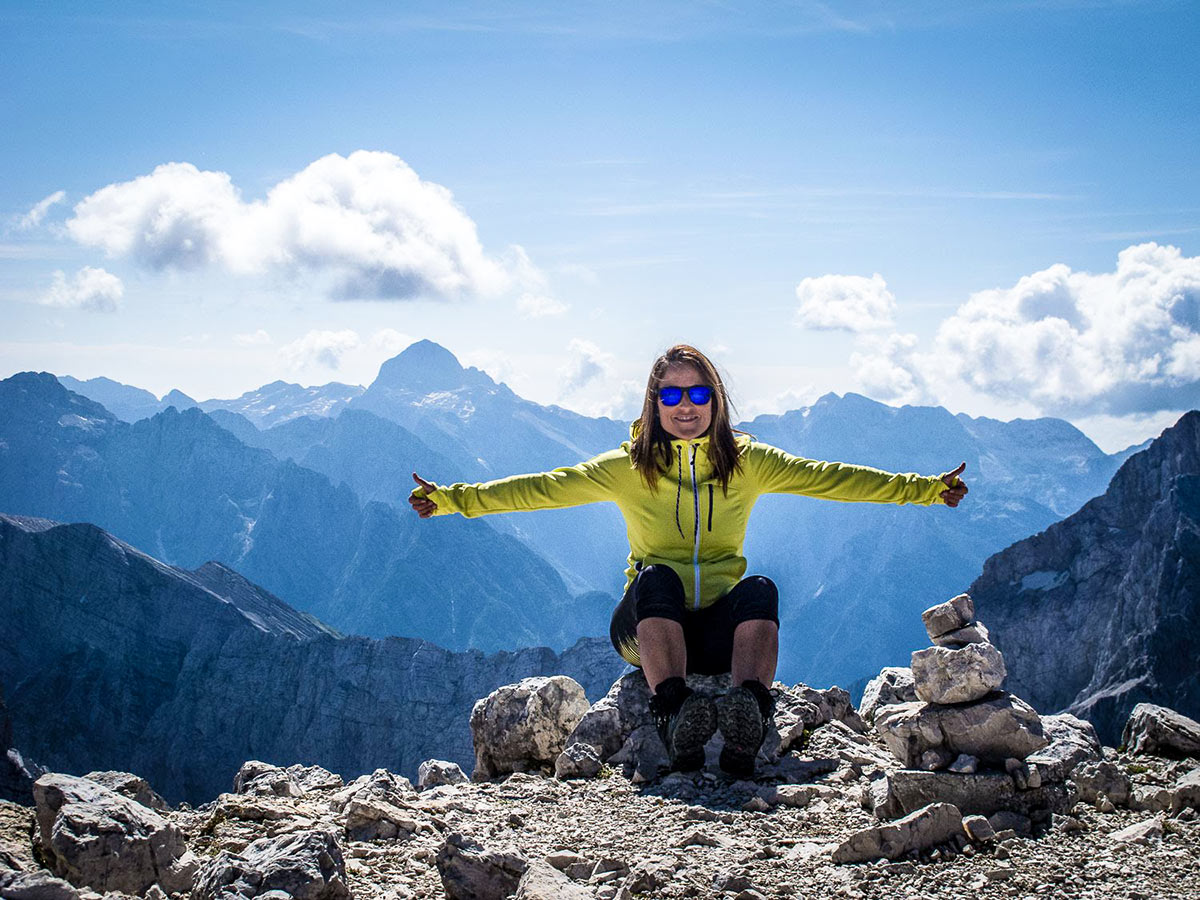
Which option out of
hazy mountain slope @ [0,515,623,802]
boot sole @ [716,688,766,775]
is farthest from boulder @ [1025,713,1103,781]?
hazy mountain slope @ [0,515,623,802]

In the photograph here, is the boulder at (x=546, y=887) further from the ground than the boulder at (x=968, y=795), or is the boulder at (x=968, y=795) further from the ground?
the boulder at (x=968, y=795)

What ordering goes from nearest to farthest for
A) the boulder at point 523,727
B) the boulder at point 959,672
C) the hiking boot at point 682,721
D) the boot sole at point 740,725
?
the boulder at point 959,672, the boot sole at point 740,725, the hiking boot at point 682,721, the boulder at point 523,727

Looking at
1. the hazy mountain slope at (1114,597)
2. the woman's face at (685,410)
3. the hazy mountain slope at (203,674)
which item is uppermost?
the woman's face at (685,410)

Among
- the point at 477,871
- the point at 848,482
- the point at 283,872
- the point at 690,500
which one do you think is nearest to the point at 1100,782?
the point at 848,482

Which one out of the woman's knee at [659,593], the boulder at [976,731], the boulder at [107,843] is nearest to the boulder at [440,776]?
the woman's knee at [659,593]

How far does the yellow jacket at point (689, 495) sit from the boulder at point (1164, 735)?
2.65m

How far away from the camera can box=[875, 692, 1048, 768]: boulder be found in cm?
599

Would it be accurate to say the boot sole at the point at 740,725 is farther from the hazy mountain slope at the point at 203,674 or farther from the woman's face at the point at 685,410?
the hazy mountain slope at the point at 203,674

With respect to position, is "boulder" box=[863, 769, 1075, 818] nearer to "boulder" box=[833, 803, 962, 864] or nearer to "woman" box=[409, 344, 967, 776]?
"boulder" box=[833, 803, 962, 864]

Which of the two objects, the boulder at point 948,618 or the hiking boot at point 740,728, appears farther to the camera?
the boulder at point 948,618

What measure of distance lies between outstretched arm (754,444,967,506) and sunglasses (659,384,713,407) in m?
0.65

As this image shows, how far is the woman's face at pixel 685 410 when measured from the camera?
23.8ft

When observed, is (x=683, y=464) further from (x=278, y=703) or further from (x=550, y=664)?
(x=278, y=703)

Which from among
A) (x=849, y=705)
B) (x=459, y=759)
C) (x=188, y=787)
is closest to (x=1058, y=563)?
(x=459, y=759)
